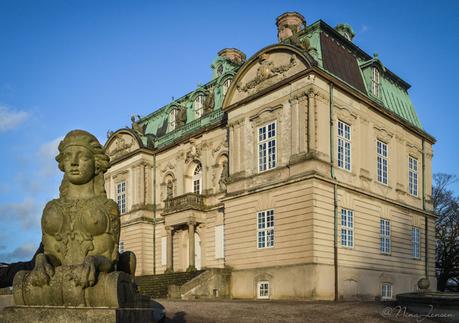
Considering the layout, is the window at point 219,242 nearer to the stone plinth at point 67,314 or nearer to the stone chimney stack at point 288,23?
the stone chimney stack at point 288,23

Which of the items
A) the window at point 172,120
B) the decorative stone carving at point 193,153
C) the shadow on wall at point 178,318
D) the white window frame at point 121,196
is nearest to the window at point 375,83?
the decorative stone carving at point 193,153

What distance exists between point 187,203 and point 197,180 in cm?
361

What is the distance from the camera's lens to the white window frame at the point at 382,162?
30.3 m

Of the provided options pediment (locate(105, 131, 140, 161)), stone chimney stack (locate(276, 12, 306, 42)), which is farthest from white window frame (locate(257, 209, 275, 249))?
pediment (locate(105, 131, 140, 161))

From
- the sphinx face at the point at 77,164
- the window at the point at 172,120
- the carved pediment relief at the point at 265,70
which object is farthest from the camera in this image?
the window at the point at 172,120

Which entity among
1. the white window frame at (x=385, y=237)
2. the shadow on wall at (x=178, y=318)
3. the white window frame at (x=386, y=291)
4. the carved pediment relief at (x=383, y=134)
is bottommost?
the white window frame at (x=386, y=291)

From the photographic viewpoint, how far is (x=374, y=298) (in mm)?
27750

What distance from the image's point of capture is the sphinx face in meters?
7.28

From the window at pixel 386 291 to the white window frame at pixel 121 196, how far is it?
67.9ft

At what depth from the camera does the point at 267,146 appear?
2781 centimetres

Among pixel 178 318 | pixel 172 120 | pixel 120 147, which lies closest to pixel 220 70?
pixel 172 120

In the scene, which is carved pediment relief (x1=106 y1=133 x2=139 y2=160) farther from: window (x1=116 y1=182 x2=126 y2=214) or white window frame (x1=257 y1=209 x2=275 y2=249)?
white window frame (x1=257 y1=209 x2=275 y2=249)

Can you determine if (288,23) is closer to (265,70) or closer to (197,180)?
(265,70)

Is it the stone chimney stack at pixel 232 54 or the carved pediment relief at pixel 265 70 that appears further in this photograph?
the stone chimney stack at pixel 232 54
